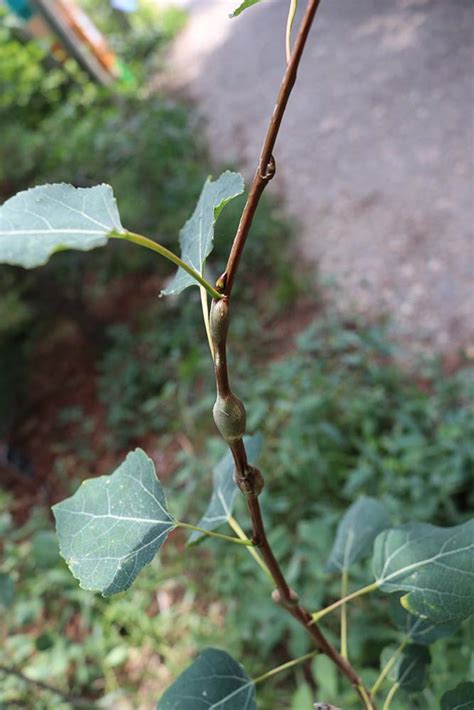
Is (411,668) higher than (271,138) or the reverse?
the reverse

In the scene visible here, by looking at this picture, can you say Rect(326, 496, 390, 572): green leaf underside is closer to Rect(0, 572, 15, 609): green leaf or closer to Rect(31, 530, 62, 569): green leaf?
Rect(0, 572, 15, 609): green leaf

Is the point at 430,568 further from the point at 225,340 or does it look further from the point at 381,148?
the point at 381,148

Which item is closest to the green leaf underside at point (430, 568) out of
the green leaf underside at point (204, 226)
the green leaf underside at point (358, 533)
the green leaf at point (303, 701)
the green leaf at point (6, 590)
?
the green leaf underside at point (358, 533)

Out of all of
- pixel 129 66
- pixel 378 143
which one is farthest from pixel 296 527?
pixel 129 66

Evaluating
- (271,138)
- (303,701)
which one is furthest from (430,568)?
(303,701)

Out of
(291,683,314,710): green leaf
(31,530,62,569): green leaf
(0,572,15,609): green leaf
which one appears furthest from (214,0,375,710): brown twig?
(31,530,62,569): green leaf

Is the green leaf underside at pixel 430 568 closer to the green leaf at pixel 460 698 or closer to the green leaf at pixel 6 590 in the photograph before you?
the green leaf at pixel 460 698
